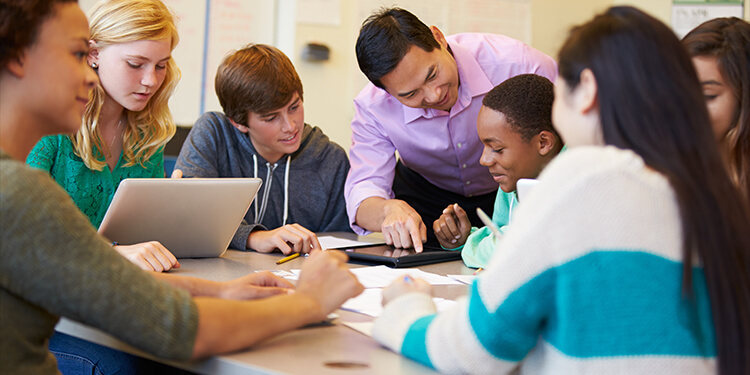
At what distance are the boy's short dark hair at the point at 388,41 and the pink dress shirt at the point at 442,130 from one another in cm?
25

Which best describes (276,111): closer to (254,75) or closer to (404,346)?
(254,75)

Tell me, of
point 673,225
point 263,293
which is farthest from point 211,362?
point 673,225

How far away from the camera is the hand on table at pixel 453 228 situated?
5.82ft

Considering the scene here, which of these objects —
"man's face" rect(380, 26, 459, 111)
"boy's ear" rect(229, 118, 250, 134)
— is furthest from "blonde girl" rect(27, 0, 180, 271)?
"man's face" rect(380, 26, 459, 111)

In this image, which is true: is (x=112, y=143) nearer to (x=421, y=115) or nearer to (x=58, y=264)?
(x=421, y=115)

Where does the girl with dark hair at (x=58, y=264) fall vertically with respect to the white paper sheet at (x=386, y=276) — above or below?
above

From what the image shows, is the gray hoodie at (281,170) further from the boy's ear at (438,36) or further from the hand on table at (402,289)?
the hand on table at (402,289)

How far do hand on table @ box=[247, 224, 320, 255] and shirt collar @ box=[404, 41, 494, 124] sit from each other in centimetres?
68

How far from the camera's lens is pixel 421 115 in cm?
221

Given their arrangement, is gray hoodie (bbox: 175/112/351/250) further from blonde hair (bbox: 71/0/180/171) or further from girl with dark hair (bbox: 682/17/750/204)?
girl with dark hair (bbox: 682/17/750/204)

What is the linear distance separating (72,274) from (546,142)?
1.27 m

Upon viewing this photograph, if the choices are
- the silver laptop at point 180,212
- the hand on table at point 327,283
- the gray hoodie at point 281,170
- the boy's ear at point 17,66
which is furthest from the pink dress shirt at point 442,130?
the boy's ear at point 17,66

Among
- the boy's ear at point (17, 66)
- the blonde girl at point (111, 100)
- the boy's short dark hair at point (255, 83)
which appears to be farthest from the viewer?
the boy's short dark hair at point (255, 83)

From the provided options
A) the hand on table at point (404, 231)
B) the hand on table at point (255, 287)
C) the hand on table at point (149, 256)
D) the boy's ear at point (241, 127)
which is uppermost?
the boy's ear at point (241, 127)
